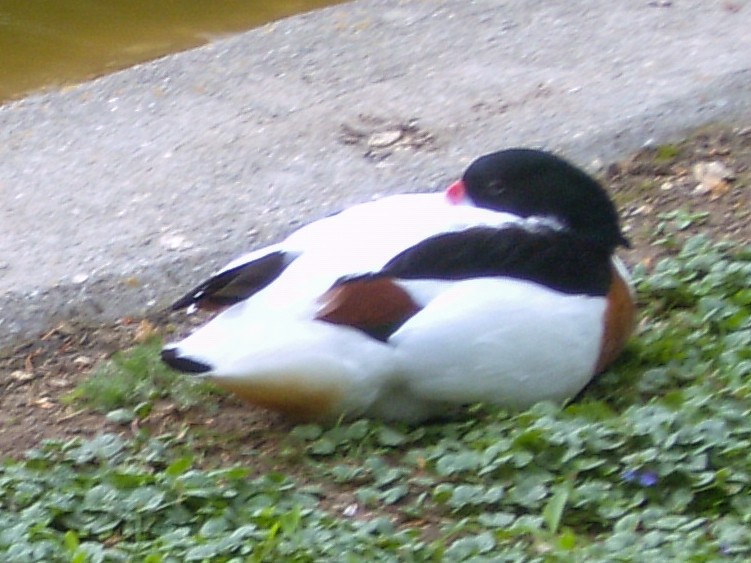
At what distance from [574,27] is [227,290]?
9.85 ft

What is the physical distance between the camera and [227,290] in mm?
3488

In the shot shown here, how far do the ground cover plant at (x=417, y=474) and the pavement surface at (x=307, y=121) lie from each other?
71 centimetres

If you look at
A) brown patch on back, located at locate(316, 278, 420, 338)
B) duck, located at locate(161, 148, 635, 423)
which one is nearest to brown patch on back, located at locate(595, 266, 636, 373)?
duck, located at locate(161, 148, 635, 423)

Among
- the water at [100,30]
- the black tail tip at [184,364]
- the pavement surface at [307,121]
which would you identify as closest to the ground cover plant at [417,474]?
the black tail tip at [184,364]

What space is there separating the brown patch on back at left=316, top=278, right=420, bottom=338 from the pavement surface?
1119mm

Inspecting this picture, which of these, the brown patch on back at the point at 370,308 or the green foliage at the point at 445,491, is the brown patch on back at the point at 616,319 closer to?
the green foliage at the point at 445,491

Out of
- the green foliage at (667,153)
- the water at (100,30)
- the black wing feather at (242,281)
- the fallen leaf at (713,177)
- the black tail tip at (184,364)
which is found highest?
the water at (100,30)

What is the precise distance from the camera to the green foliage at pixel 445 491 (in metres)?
2.81

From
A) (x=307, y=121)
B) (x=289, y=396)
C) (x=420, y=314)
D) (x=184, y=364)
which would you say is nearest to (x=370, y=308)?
(x=420, y=314)

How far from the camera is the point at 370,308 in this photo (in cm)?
328

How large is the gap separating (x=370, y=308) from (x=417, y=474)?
38cm

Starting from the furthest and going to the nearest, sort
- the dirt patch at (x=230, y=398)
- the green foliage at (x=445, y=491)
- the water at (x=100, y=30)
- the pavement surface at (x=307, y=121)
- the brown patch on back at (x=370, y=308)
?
the water at (x=100, y=30) → the pavement surface at (x=307, y=121) → the dirt patch at (x=230, y=398) → the brown patch on back at (x=370, y=308) → the green foliage at (x=445, y=491)

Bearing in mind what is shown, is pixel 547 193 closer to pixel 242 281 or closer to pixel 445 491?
pixel 242 281

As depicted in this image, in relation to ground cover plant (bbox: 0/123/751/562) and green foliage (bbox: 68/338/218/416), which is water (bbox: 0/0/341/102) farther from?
ground cover plant (bbox: 0/123/751/562)
